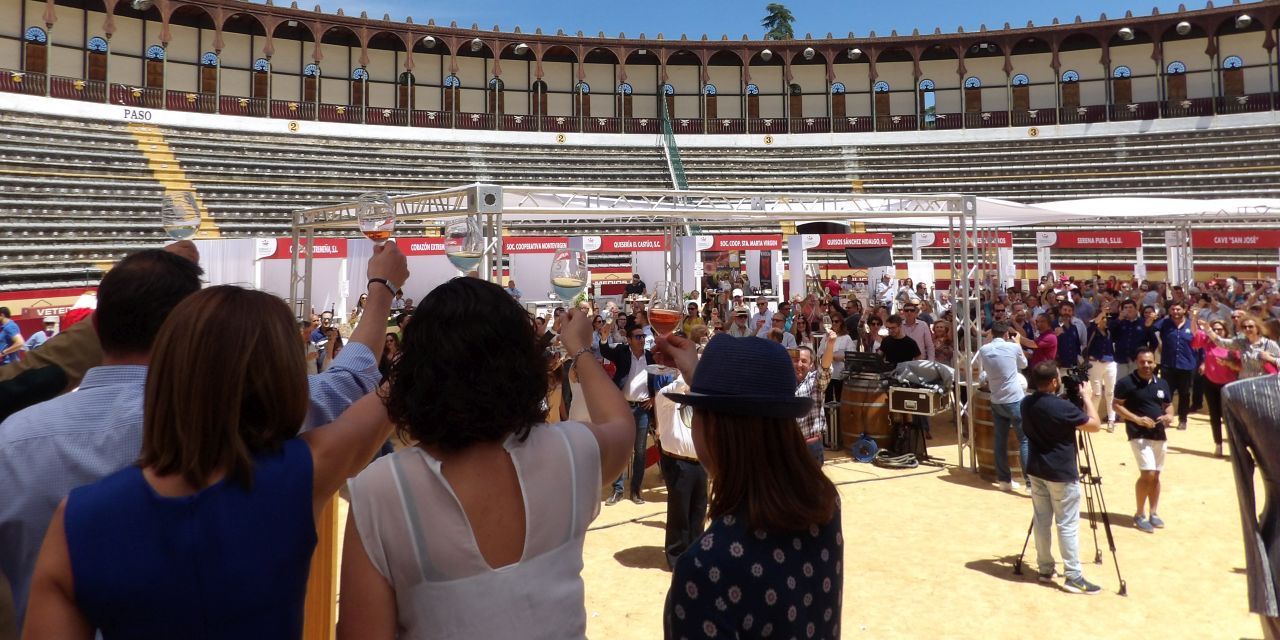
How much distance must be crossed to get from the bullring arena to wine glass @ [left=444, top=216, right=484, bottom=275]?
220 millimetres

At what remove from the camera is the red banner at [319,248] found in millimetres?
18219

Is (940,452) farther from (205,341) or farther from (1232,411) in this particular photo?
(205,341)

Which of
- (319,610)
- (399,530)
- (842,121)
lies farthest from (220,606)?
(842,121)

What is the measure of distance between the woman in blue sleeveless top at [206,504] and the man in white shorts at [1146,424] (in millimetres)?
7441

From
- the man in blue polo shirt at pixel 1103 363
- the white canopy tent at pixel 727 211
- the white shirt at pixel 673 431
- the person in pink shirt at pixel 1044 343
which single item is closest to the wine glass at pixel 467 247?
the white canopy tent at pixel 727 211

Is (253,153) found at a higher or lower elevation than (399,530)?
higher

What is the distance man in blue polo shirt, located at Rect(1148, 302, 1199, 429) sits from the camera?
36.0 feet

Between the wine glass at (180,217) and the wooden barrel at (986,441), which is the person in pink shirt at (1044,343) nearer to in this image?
the wooden barrel at (986,441)

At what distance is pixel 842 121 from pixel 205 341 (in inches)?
1596

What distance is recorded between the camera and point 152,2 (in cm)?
3066

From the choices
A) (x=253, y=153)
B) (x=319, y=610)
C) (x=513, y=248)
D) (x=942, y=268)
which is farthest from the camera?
(x=942, y=268)

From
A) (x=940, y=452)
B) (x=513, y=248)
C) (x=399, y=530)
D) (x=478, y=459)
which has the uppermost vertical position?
(x=513, y=248)

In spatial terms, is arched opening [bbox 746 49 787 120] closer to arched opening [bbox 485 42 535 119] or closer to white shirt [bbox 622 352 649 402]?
arched opening [bbox 485 42 535 119]

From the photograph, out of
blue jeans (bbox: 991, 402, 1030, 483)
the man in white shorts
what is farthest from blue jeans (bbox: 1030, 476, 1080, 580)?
blue jeans (bbox: 991, 402, 1030, 483)
